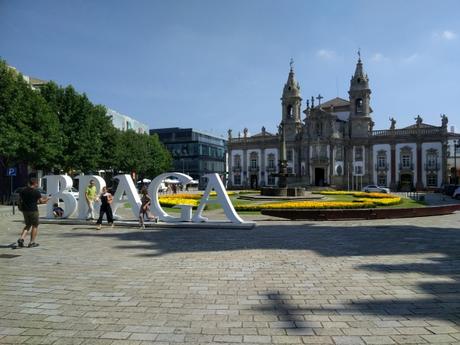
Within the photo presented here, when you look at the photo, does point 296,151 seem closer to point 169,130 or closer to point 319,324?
point 169,130

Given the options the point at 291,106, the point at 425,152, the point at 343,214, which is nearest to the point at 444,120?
the point at 425,152

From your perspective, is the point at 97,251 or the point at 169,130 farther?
the point at 169,130

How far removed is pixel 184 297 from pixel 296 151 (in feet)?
231

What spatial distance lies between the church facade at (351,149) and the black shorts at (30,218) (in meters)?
54.4

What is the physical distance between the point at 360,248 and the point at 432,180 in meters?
61.8

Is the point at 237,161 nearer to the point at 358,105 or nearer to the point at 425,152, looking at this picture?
the point at 358,105

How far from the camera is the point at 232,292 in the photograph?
6.34 metres

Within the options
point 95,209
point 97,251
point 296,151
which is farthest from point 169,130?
point 97,251

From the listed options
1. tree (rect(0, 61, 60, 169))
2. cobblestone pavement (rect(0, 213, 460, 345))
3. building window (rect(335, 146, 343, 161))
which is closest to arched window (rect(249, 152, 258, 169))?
building window (rect(335, 146, 343, 161))

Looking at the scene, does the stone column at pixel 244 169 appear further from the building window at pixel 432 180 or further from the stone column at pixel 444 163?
the stone column at pixel 444 163

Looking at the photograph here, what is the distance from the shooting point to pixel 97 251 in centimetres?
995

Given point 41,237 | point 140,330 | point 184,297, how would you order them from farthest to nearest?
point 41,237, point 184,297, point 140,330

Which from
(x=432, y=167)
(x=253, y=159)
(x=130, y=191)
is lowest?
(x=130, y=191)

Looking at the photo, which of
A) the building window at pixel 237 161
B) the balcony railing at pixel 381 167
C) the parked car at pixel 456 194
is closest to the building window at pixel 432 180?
the balcony railing at pixel 381 167
